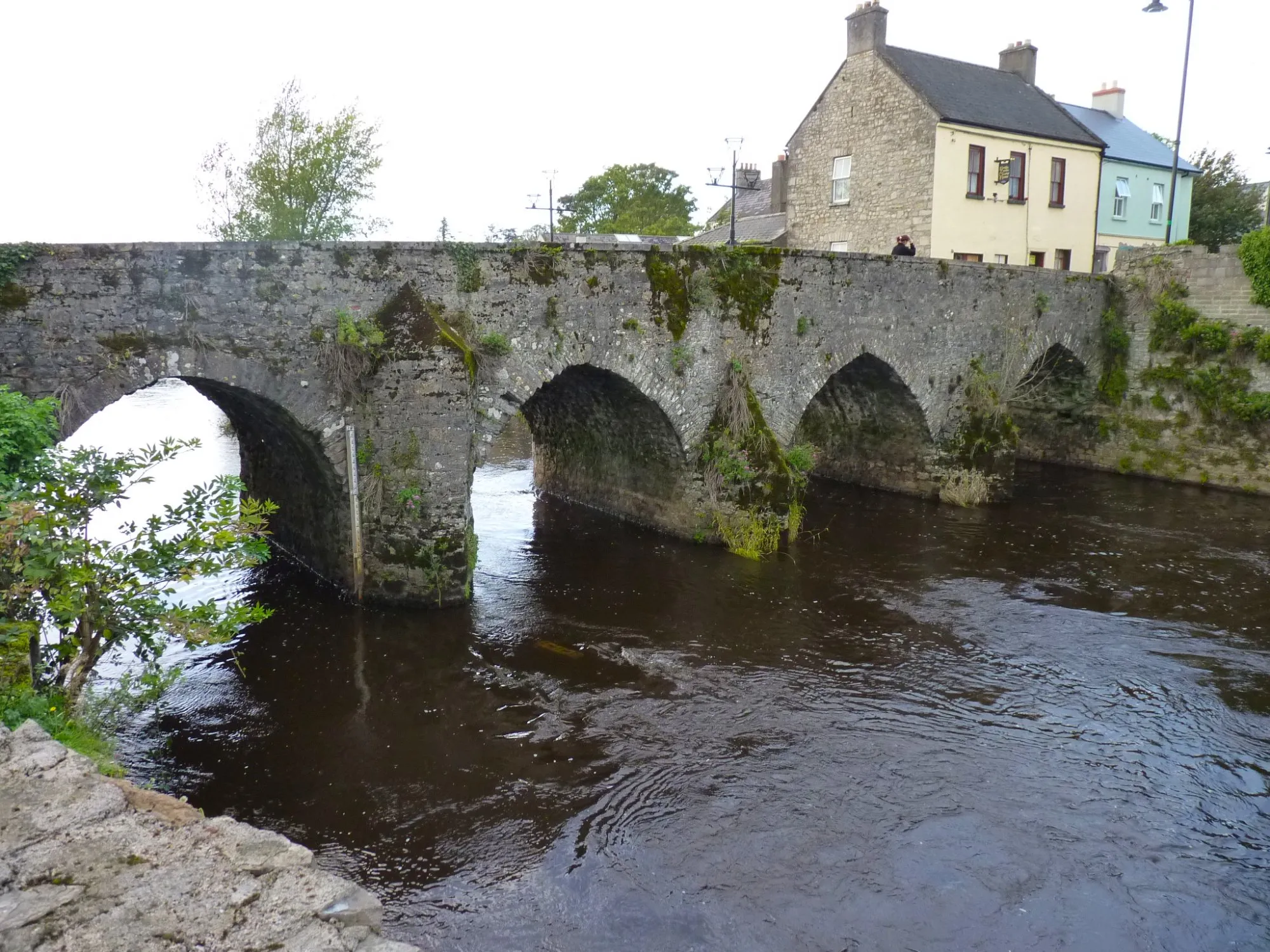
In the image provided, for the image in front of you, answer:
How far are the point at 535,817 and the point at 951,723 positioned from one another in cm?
424

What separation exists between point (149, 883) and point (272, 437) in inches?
381

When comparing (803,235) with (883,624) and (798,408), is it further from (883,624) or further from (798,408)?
(883,624)

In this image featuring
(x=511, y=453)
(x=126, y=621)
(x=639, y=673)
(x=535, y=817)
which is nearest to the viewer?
(x=126, y=621)

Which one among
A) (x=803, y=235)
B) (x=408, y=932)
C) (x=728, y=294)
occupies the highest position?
(x=803, y=235)

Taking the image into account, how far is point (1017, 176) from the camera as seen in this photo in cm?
2303

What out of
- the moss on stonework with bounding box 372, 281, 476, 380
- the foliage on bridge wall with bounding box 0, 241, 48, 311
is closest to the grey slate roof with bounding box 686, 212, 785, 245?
the moss on stonework with bounding box 372, 281, 476, 380

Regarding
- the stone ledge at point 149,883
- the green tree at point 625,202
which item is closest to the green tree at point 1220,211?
the green tree at point 625,202

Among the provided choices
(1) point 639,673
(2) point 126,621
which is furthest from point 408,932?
(1) point 639,673

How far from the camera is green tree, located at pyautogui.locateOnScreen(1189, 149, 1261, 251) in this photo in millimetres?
31031

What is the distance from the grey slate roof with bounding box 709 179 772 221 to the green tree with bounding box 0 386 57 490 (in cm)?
2380

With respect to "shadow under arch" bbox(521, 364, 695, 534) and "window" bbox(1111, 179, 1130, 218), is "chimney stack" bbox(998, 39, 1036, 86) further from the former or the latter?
"shadow under arch" bbox(521, 364, 695, 534)

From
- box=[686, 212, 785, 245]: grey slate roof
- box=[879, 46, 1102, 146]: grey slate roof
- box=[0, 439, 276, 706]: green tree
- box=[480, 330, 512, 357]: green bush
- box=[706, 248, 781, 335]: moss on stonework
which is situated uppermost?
box=[879, 46, 1102, 146]: grey slate roof

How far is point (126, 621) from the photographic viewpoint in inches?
266

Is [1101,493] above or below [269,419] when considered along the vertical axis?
below
